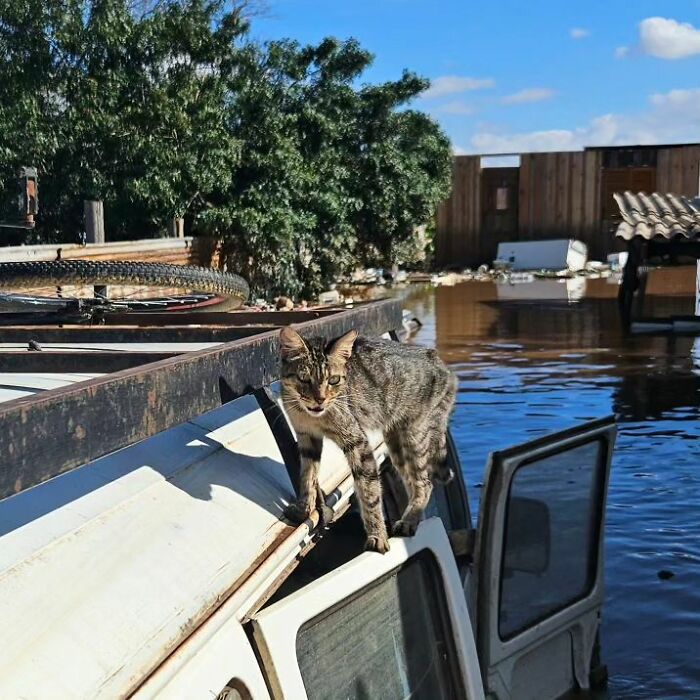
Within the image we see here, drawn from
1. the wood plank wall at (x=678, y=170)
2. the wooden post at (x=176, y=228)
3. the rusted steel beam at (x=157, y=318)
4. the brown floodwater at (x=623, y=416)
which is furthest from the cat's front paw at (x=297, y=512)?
the wood plank wall at (x=678, y=170)

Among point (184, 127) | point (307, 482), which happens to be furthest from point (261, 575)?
point (184, 127)

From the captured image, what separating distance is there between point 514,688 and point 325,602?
1923 millimetres

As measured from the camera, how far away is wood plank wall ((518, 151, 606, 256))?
3934cm

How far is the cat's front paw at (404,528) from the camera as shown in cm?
338

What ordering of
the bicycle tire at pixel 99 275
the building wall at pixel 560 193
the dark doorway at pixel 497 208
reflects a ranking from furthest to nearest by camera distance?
the dark doorway at pixel 497 208
the building wall at pixel 560 193
the bicycle tire at pixel 99 275

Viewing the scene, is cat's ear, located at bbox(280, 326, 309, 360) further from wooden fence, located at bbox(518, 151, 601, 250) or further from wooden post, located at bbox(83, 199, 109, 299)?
wooden fence, located at bbox(518, 151, 601, 250)

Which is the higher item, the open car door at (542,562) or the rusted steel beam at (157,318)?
the rusted steel beam at (157,318)

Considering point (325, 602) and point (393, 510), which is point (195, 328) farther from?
point (325, 602)

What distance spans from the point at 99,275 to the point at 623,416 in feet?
29.5

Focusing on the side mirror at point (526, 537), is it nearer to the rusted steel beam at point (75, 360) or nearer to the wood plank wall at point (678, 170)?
the rusted steel beam at point (75, 360)

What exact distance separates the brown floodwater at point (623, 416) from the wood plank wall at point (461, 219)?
11458 mm

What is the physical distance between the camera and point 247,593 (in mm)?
2438

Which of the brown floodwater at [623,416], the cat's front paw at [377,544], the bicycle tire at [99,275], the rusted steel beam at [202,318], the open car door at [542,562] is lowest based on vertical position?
the brown floodwater at [623,416]

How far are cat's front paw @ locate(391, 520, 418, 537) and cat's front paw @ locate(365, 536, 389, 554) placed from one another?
0.12m
